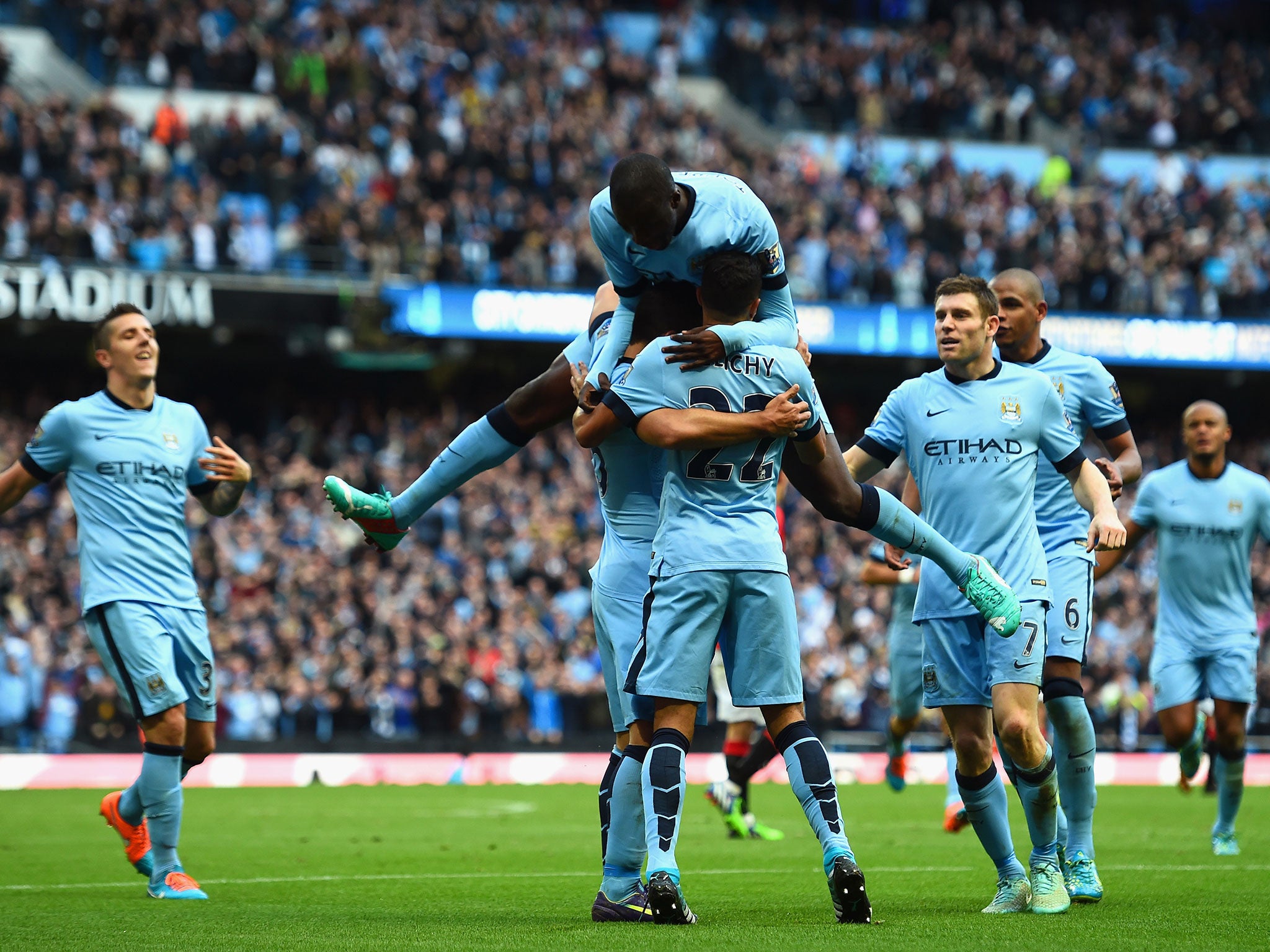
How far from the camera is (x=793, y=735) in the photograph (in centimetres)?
634

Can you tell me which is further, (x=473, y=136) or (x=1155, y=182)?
(x=1155, y=182)

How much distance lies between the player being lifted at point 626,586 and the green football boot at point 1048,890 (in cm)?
164

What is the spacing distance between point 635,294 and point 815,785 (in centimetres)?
219

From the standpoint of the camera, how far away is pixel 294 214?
24.8m

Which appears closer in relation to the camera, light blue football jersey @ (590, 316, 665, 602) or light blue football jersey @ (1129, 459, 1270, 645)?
light blue football jersey @ (590, 316, 665, 602)

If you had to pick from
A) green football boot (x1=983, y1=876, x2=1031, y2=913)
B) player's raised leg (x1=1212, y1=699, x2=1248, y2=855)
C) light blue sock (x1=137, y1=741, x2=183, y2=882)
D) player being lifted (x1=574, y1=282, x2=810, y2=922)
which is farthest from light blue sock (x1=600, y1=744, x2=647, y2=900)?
player's raised leg (x1=1212, y1=699, x2=1248, y2=855)

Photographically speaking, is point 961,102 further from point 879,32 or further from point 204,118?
point 204,118

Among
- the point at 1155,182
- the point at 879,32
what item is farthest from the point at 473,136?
the point at 1155,182

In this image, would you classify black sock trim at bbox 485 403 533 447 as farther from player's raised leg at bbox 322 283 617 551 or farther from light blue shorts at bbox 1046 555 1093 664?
light blue shorts at bbox 1046 555 1093 664

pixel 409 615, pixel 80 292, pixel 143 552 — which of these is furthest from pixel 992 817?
pixel 80 292

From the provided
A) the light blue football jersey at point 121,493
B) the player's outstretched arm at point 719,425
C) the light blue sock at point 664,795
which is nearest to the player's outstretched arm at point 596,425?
the player's outstretched arm at point 719,425

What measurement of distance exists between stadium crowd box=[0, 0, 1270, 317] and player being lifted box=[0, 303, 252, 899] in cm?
1502

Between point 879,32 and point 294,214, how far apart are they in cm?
1473

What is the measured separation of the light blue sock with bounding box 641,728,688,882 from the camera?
616 centimetres
